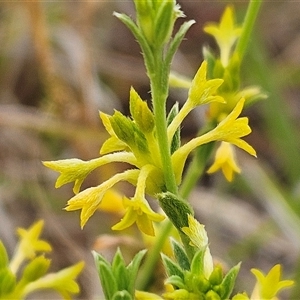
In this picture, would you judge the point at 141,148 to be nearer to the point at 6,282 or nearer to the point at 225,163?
the point at 225,163

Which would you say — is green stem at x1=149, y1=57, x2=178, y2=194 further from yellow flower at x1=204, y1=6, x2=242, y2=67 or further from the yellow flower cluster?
yellow flower at x1=204, y1=6, x2=242, y2=67

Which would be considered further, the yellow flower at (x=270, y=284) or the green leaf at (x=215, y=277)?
the yellow flower at (x=270, y=284)

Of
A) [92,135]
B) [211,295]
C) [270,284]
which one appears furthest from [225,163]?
[92,135]

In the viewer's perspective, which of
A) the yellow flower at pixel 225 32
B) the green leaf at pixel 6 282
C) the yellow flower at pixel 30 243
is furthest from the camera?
the yellow flower at pixel 225 32

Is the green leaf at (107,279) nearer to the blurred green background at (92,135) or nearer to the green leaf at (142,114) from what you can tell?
the green leaf at (142,114)

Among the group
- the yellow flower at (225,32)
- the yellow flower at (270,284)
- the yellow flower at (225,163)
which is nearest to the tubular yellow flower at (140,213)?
the yellow flower at (270,284)

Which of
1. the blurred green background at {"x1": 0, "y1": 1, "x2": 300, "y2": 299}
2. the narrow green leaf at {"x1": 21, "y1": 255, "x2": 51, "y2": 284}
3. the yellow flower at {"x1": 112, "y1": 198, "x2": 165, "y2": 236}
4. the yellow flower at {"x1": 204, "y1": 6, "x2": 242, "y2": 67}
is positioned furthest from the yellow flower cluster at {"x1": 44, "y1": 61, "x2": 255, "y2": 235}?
the blurred green background at {"x1": 0, "y1": 1, "x2": 300, "y2": 299}
